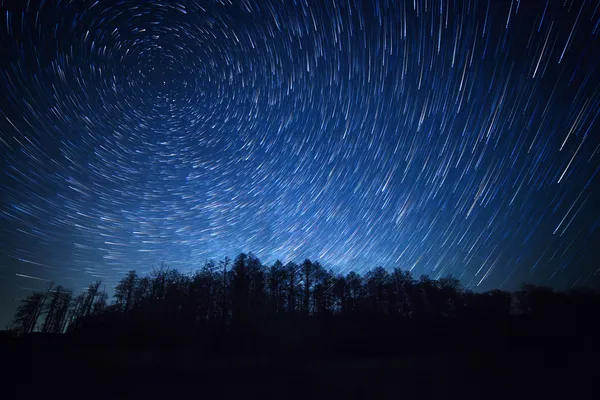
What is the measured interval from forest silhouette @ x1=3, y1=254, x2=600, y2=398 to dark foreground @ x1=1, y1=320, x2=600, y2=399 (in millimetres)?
143

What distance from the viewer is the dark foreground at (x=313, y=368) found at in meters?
12.4

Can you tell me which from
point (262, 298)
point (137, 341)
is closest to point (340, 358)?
point (262, 298)

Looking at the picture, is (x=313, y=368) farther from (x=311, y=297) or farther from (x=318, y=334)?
(x=311, y=297)

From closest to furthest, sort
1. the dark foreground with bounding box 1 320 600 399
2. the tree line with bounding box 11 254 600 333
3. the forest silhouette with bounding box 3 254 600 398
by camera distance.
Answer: the dark foreground with bounding box 1 320 600 399 → the forest silhouette with bounding box 3 254 600 398 → the tree line with bounding box 11 254 600 333

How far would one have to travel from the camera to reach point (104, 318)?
2909cm

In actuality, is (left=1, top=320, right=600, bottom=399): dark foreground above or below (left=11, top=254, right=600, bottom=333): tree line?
below

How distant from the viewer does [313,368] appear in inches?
702

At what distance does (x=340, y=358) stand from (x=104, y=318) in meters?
29.0

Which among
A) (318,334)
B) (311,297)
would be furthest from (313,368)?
(311,297)

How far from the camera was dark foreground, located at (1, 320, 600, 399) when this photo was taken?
40.6ft

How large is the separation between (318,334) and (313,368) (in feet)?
22.0

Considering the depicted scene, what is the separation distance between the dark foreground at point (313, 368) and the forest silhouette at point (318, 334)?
0.14 metres

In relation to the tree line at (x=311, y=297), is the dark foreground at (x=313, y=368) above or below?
A: below

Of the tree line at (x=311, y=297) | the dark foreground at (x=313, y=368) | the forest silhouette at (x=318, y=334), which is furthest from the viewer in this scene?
the tree line at (x=311, y=297)
